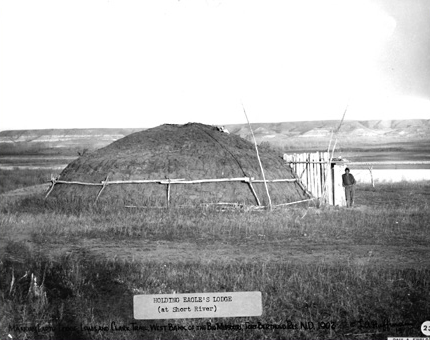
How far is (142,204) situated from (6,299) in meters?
7.21

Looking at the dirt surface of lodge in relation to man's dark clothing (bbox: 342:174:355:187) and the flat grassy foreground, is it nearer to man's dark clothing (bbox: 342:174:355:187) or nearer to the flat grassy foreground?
man's dark clothing (bbox: 342:174:355:187)

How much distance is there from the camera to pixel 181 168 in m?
13.4

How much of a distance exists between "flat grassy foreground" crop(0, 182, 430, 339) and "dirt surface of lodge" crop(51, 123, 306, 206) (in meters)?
1.57

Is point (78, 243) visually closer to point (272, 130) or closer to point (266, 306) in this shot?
point (266, 306)

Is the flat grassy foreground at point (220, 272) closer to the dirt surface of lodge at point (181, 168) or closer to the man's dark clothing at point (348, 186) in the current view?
the dirt surface of lodge at point (181, 168)

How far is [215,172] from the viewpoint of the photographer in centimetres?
1331

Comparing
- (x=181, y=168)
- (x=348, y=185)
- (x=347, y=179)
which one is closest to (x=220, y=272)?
(x=181, y=168)

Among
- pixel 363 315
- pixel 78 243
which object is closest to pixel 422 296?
pixel 363 315
